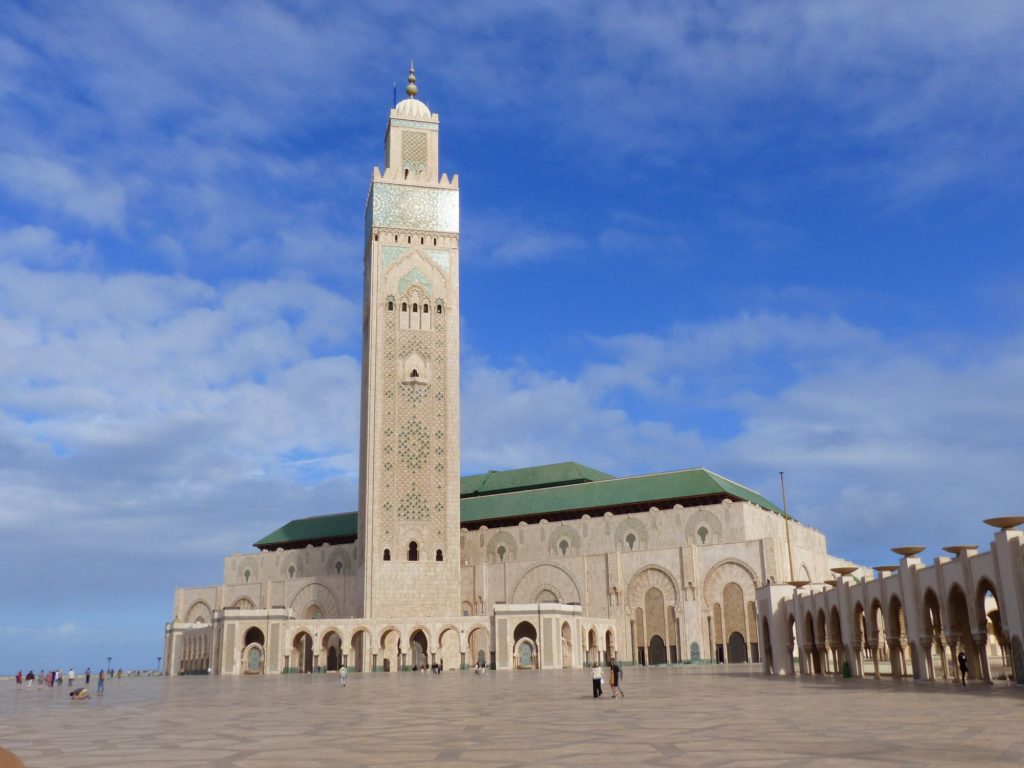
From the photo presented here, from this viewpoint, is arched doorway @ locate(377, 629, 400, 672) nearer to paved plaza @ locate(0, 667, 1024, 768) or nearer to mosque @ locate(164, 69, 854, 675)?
mosque @ locate(164, 69, 854, 675)

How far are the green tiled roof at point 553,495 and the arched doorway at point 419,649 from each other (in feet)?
32.8

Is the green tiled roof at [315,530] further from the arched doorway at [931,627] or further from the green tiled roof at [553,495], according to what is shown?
the arched doorway at [931,627]

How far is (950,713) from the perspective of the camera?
13.2 m

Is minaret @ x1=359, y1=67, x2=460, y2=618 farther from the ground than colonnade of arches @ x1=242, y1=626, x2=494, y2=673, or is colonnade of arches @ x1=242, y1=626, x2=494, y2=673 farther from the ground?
minaret @ x1=359, y1=67, x2=460, y2=618

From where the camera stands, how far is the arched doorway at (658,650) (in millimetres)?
50225

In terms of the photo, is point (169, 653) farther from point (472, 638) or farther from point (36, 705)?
point (36, 705)

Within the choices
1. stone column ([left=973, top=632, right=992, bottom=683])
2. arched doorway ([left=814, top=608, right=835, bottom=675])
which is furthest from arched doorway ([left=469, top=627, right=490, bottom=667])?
stone column ([left=973, top=632, right=992, bottom=683])

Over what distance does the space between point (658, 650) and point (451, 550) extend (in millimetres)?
12467

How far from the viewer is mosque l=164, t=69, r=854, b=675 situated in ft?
155

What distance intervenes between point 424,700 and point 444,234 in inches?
1508

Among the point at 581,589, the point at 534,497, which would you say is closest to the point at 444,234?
the point at 534,497

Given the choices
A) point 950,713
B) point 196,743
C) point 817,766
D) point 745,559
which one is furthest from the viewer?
point 745,559

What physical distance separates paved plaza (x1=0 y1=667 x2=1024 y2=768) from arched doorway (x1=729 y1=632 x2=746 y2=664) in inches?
1126

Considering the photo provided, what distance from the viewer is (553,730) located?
1242 centimetres
